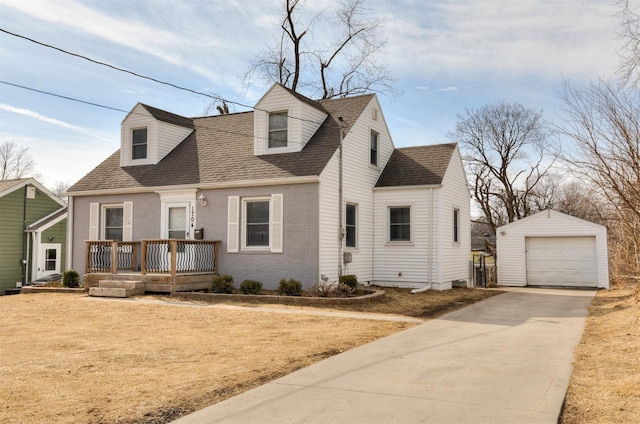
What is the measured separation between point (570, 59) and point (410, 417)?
361 inches

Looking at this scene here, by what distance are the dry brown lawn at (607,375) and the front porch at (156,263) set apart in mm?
10248

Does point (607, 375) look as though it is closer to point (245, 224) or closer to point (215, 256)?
point (245, 224)

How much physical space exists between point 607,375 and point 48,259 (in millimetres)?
23926

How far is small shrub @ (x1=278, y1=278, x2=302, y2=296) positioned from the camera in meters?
14.0

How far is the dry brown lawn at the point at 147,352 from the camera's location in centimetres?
510

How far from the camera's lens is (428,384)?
228 inches

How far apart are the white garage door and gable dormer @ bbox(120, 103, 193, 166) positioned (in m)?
14.8

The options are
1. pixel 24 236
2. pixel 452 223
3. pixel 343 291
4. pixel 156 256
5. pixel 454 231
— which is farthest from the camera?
pixel 24 236

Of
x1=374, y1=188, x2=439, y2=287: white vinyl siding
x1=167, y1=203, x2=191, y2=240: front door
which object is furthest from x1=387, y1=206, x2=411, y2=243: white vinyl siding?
x1=167, y1=203, x2=191, y2=240: front door

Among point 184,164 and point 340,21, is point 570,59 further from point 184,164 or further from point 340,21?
point 340,21

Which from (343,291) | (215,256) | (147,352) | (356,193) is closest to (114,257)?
(215,256)

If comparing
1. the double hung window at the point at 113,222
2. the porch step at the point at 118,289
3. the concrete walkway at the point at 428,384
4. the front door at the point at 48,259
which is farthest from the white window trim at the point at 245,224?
the front door at the point at 48,259

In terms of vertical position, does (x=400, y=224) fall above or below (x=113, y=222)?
below

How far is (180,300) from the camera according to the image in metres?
14.2
